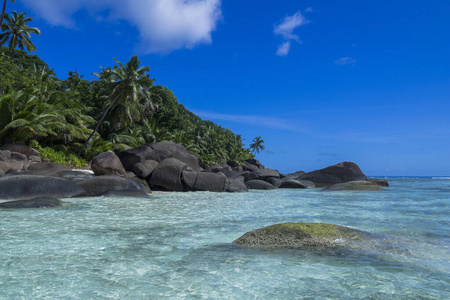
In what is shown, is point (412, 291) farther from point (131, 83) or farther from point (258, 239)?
point (131, 83)

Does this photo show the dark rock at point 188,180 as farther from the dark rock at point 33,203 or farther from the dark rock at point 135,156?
the dark rock at point 33,203

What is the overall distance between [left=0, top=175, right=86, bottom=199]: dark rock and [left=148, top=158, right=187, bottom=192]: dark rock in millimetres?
6484

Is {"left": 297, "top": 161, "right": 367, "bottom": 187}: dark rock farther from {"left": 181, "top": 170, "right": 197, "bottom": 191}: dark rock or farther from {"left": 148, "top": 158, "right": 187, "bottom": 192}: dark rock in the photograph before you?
{"left": 148, "top": 158, "right": 187, "bottom": 192}: dark rock

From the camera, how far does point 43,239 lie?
→ 5.62 meters

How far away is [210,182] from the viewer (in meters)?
20.0

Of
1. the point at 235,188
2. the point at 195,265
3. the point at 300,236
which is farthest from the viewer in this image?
the point at 235,188

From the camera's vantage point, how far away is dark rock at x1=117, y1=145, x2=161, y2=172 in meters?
22.5

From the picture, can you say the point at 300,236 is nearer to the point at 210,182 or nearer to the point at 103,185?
the point at 103,185

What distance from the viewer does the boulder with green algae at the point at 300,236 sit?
5.23m

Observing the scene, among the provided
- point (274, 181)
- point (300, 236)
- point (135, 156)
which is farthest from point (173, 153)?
point (300, 236)

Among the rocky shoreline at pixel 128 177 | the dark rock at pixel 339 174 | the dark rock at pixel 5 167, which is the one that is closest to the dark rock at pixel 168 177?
the rocky shoreline at pixel 128 177

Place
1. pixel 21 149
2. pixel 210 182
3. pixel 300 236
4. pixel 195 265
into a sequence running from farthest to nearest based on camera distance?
pixel 21 149 → pixel 210 182 → pixel 300 236 → pixel 195 265

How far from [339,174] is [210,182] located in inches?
617

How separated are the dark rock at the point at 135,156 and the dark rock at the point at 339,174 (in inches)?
612
